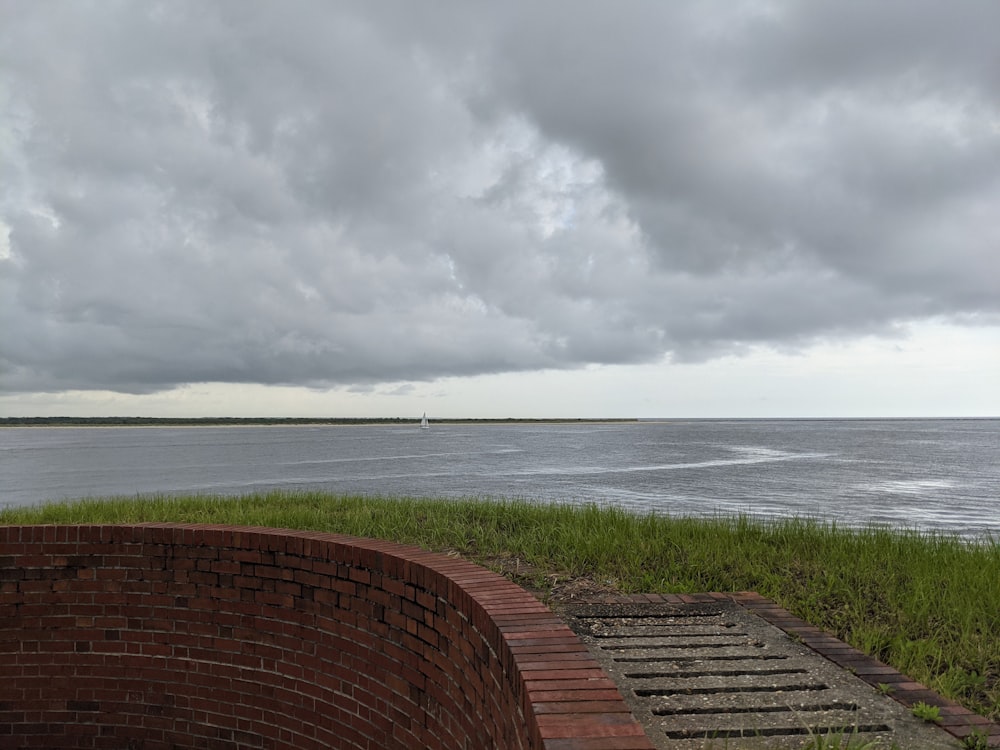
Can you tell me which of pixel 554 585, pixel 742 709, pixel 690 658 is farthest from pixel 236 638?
pixel 742 709

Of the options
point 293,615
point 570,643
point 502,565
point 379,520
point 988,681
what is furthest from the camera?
point 379,520

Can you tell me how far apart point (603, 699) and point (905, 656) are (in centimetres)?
230

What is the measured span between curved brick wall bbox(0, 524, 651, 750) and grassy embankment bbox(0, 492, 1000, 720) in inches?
55.9

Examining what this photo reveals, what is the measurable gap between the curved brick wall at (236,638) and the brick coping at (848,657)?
4.68ft

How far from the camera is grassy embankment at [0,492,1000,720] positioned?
431 cm

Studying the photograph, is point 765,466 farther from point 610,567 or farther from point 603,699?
point 603,699

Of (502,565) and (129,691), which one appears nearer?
(129,691)

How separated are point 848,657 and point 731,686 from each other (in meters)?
0.99

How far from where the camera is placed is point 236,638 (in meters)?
5.52

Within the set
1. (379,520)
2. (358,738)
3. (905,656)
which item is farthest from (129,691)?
(905,656)

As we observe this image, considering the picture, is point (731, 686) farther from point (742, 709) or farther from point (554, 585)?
point (554, 585)

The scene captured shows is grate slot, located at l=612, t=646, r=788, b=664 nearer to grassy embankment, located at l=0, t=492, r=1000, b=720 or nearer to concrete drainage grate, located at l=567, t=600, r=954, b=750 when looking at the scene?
concrete drainage grate, located at l=567, t=600, r=954, b=750

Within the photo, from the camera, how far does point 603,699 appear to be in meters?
2.87

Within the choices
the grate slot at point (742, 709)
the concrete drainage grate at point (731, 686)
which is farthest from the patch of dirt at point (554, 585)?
the grate slot at point (742, 709)
